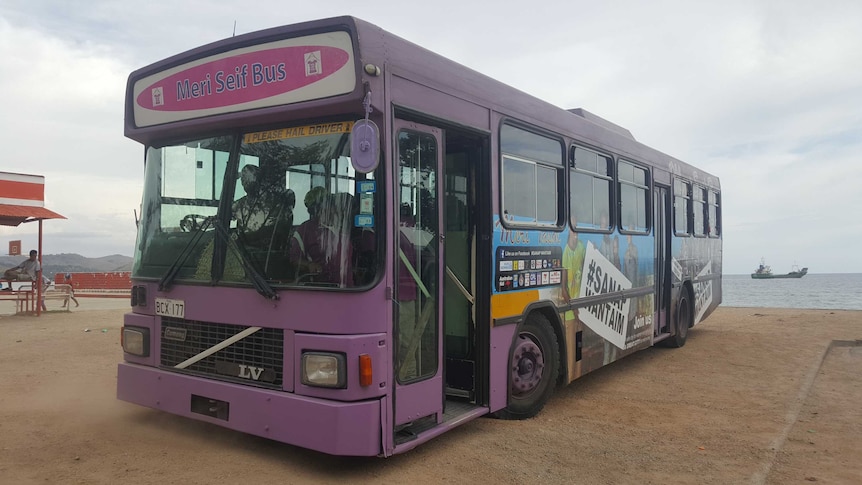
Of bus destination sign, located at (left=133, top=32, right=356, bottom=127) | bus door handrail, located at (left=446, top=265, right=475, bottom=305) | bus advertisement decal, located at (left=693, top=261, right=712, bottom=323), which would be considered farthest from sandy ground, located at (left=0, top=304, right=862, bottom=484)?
bus advertisement decal, located at (left=693, top=261, right=712, bottom=323)

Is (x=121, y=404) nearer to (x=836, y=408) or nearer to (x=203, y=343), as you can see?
(x=203, y=343)

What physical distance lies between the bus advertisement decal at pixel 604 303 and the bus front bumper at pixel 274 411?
3598 mm

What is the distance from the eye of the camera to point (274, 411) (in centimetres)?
426

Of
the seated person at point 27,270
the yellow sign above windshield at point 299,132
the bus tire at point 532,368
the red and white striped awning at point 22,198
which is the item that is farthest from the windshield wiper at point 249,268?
the seated person at point 27,270

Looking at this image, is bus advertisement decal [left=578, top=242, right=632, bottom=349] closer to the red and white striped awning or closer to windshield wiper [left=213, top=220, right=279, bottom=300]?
windshield wiper [left=213, top=220, right=279, bottom=300]

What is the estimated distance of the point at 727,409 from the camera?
6676mm

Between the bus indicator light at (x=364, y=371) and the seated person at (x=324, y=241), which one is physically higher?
the seated person at (x=324, y=241)

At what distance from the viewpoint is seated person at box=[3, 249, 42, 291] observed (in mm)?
14875

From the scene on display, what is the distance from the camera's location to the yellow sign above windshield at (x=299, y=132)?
14.0 feet

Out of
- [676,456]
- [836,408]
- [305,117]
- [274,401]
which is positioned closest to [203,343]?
[274,401]

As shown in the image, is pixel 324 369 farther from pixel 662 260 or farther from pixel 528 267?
pixel 662 260

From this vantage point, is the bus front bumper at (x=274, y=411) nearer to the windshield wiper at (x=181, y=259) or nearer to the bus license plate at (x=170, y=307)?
the bus license plate at (x=170, y=307)

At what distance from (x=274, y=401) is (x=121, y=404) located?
288cm

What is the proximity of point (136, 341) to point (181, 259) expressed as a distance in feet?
3.07
